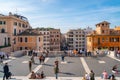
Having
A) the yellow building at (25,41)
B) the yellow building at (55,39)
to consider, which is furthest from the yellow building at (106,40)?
the yellow building at (55,39)

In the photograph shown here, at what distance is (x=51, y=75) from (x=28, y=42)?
123ft

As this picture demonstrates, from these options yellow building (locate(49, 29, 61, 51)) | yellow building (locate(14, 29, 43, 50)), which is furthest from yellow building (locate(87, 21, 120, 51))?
yellow building (locate(49, 29, 61, 51))

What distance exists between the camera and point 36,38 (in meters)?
62.1

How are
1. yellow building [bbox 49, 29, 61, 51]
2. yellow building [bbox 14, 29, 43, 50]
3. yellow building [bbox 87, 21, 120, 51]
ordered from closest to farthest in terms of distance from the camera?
yellow building [bbox 14, 29, 43, 50] → yellow building [bbox 87, 21, 120, 51] → yellow building [bbox 49, 29, 61, 51]

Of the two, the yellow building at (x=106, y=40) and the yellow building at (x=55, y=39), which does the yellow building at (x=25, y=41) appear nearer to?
the yellow building at (x=106, y=40)

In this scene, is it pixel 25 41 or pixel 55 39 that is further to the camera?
pixel 55 39

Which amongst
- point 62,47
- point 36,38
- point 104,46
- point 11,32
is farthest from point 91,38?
point 62,47

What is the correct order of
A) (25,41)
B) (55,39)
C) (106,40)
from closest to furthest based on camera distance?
(25,41), (106,40), (55,39)

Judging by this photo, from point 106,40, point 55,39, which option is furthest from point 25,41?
point 55,39

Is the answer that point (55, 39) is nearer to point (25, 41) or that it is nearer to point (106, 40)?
point (106, 40)

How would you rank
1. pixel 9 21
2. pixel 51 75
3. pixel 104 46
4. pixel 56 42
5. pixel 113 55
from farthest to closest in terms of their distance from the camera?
pixel 56 42
pixel 104 46
pixel 9 21
pixel 113 55
pixel 51 75

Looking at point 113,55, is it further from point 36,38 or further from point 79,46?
point 79,46

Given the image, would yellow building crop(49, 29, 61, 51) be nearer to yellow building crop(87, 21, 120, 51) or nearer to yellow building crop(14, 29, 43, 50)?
yellow building crop(87, 21, 120, 51)

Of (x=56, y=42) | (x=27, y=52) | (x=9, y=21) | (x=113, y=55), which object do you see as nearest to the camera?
(x=113, y=55)
